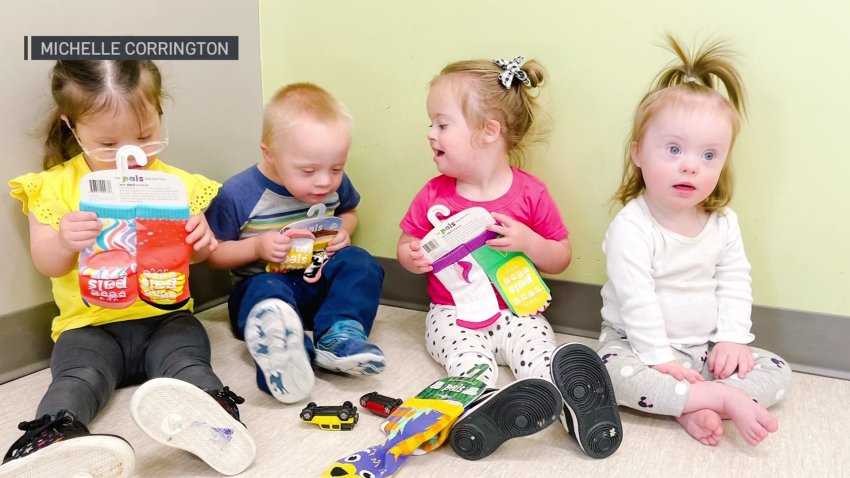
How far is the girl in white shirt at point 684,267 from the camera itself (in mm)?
1132

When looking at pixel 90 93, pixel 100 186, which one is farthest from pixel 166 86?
pixel 100 186

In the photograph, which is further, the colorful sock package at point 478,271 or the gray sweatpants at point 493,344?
the colorful sock package at point 478,271

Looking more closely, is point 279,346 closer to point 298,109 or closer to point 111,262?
point 111,262

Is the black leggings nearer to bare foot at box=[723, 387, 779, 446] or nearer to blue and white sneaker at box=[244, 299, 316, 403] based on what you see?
blue and white sneaker at box=[244, 299, 316, 403]

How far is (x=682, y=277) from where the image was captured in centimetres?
123

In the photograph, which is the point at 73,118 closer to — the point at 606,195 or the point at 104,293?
the point at 104,293

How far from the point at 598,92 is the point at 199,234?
81 cm

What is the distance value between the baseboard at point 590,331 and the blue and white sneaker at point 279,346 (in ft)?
1.56

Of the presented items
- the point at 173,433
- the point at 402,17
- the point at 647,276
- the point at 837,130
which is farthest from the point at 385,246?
the point at 837,130

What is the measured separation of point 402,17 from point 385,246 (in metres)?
0.53

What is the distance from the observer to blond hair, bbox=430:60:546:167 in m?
1.31

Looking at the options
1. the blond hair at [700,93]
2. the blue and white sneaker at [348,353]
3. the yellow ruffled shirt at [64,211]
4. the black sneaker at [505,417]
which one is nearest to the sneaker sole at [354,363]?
the blue and white sneaker at [348,353]

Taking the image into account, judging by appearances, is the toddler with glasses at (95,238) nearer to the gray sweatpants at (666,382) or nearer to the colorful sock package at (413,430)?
the colorful sock package at (413,430)

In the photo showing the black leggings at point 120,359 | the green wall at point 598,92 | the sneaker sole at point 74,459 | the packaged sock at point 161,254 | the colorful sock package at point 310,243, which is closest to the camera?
the sneaker sole at point 74,459
